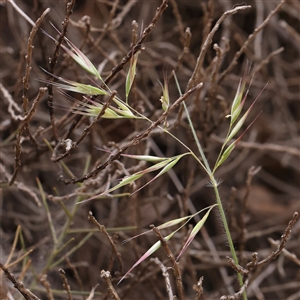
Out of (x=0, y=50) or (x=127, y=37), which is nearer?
(x=0, y=50)

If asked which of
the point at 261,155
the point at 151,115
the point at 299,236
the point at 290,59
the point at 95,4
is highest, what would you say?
the point at 95,4

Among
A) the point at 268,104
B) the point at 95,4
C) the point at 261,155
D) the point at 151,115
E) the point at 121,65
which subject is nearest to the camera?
the point at 121,65

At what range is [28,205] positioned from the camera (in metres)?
1.40

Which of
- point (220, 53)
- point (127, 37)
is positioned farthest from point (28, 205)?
point (220, 53)

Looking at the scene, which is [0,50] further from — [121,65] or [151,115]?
[121,65]

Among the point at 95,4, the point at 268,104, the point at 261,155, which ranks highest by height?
the point at 95,4

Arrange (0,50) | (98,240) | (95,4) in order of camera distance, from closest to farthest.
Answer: (0,50) → (98,240) → (95,4)

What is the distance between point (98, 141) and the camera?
1.38 meters

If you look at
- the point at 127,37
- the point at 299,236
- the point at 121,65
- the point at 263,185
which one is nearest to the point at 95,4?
the point at 127,37

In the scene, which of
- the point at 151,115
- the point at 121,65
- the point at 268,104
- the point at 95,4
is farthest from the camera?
the point at 268,104

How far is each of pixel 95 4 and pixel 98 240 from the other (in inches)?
30.1

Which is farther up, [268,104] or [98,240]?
[268,104]

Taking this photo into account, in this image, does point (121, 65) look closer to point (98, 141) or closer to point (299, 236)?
point (98, 141)

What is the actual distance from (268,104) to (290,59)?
0.20 m
